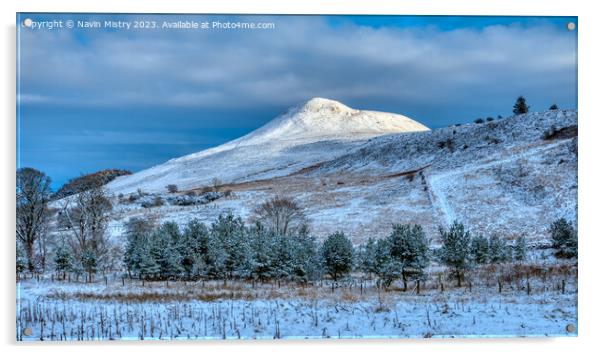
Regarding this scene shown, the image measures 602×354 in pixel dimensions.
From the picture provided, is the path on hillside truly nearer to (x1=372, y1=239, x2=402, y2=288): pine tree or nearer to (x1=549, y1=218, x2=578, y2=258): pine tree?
(x1=549, y1=218, x2=578, y2=258): pine tree

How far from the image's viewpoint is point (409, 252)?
17.9 meters

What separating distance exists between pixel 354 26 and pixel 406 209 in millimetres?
17337

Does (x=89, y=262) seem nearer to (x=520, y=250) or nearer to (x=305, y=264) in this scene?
(x=305, y=264)

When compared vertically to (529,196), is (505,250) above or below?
below

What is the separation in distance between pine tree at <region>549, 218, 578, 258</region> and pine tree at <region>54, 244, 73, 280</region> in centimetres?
1610

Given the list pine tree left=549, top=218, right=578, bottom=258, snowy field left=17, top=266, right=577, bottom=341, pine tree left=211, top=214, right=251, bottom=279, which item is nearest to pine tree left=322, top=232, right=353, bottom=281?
pine tree left=211, top=214, right=251, bottom=279

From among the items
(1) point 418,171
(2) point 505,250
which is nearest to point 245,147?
(1) point 418,171

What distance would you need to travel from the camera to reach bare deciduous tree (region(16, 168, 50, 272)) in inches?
604

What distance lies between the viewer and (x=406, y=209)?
3147cm

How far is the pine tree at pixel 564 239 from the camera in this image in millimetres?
16297

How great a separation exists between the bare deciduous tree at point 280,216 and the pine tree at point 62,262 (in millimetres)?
9208

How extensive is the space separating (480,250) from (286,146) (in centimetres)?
7030
